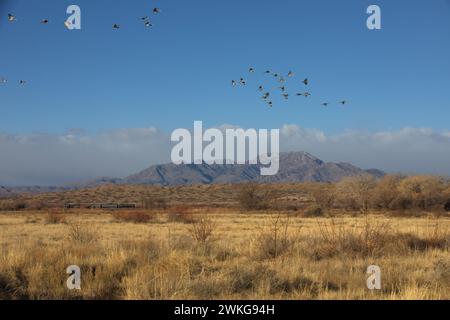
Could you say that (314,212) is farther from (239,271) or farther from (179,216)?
(239,271)

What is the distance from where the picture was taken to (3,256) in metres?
11.2

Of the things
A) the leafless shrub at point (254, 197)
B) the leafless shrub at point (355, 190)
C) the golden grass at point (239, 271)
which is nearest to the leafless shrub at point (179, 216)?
the golden grass at point (239, 271)

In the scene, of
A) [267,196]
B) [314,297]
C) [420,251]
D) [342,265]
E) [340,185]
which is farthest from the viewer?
[340,185]

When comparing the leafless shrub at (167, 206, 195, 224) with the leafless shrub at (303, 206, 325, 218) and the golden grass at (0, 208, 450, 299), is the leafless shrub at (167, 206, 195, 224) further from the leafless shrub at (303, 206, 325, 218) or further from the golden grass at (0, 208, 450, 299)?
the golden grass at (0, 208, 450, 299)

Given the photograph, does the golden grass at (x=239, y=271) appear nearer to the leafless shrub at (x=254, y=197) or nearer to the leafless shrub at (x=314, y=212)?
the leafless shrub at (x=314, y=212)

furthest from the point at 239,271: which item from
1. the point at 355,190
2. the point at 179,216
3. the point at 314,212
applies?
the point at 355,190

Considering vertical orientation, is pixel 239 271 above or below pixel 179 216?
above

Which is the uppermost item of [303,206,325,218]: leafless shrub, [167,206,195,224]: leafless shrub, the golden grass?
the golden grass

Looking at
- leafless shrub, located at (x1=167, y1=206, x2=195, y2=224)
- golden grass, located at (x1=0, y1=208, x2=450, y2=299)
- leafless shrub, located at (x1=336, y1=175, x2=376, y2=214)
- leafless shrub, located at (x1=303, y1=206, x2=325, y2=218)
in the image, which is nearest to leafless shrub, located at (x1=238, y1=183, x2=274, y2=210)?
leafless shrub, located at (x1=336, y1=175, x2=376, y2=214)

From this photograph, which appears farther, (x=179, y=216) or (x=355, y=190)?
(x=355, y=190)
